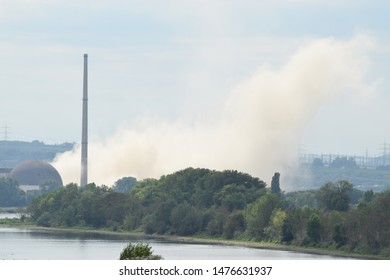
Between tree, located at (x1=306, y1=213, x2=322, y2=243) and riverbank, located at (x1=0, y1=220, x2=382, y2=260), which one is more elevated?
tree, located at (x1=306, y1=213, x2=322, y2=243)

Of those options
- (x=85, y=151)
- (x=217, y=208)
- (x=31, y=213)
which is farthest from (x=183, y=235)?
(x=85, y=151)

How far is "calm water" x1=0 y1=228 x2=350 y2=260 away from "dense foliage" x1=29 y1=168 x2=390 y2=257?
222 inches

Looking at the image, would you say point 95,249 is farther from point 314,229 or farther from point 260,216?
point 260,216

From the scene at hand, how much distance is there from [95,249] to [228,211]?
32808 mm

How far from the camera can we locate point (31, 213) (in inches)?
6088

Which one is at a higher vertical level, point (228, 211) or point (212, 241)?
point (228, 211)

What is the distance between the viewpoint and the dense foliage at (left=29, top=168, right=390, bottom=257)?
101750 mm

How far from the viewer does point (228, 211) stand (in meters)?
130

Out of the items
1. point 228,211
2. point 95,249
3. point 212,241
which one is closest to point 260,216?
point 212,241

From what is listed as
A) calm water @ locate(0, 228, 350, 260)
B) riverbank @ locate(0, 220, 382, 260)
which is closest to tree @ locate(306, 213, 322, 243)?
riverbank @ locate(0, 220, 382, 260)

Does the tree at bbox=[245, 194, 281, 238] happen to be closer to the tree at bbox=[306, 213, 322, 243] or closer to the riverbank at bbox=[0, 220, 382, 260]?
the riverbank at bbox=[0, 220, 382, 260]

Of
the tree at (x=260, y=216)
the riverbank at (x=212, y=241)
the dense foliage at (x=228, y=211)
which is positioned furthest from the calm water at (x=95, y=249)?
the tree at (x=260, y=216)

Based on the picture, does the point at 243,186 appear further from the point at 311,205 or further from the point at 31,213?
the point at 31,213

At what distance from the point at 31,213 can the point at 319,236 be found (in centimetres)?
5782
